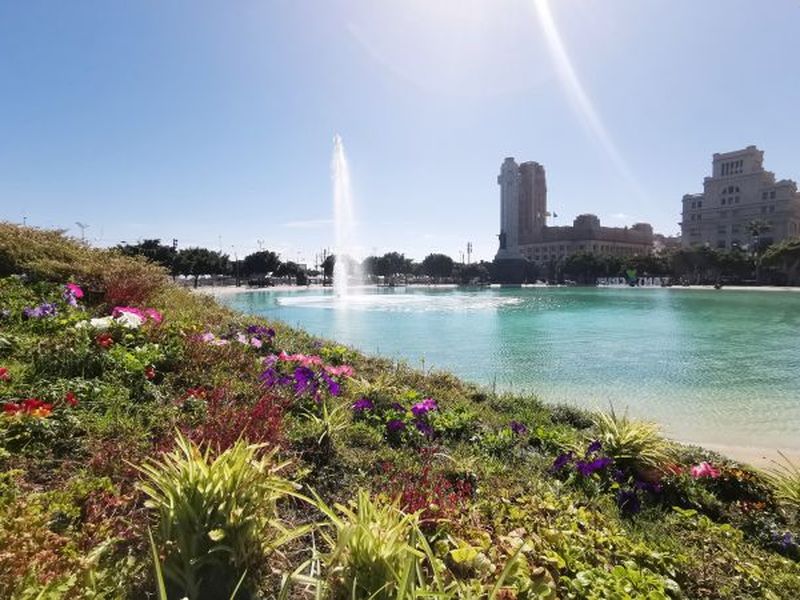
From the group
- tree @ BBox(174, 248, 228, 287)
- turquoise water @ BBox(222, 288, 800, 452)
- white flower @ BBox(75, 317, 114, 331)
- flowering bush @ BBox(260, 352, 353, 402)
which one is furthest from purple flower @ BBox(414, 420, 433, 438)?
tree @ BBox(174, 248, 228, 287)

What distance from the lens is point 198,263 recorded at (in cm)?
10706

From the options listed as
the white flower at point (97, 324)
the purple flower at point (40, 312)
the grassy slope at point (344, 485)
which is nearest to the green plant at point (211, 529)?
the grassy slope at point (344, 485)

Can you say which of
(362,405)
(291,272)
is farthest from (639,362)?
(291,272)

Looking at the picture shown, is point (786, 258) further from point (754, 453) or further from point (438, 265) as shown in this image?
point (754, 453)

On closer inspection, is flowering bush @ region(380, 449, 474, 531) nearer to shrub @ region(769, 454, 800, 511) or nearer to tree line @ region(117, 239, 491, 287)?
shrub @ region(769, 454, 800, 511)

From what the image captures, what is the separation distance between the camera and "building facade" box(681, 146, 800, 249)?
501 ft

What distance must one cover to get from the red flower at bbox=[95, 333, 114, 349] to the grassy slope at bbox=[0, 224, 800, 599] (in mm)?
100

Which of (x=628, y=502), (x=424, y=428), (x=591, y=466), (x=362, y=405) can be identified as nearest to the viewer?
(x=628, y=502)

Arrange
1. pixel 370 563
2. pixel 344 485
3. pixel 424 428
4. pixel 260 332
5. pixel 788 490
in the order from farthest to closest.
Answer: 1. pixel 260 332
2. pixel 424 428
3. pixel 788 490
4. pixel 344 485
5. pixel 370 563

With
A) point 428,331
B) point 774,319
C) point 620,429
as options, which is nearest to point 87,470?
point 620,429

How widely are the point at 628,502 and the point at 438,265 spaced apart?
167 m

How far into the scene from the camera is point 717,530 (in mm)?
4395

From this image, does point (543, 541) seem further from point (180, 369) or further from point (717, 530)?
point (180, 369)

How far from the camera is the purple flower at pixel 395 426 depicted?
19.0ft
